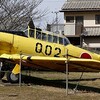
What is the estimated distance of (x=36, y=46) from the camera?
15.9m

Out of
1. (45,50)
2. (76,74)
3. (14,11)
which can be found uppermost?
(14,11)

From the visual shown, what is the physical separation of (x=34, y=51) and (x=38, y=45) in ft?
0.99

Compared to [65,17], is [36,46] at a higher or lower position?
lower

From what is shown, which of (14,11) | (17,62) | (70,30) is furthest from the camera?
(70,30)

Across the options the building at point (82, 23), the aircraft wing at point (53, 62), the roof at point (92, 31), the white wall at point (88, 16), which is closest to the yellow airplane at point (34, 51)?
the aircraft wing at point (53, 62)

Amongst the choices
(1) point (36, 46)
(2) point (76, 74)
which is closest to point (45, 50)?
(1) point (36, 46)

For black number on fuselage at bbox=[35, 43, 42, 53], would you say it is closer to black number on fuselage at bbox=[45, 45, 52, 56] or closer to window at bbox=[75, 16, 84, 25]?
black number on fuselage at bbox=[45, 45, 52, 56]

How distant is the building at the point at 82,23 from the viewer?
137 feet

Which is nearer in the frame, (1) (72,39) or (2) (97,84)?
(2) (97,84)

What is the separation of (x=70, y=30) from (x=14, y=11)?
1378 cm

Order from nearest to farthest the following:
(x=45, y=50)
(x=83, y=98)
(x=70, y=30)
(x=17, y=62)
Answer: (x=83, y=98)
(x=17, y=62)
(x=45, y=50)
(x=70, y=30)

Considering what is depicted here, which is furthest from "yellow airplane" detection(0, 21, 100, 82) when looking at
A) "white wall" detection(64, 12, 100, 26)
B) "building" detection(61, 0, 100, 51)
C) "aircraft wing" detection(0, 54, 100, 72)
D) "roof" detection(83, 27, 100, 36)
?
"white wall" detection(64, 12, 100, 26)

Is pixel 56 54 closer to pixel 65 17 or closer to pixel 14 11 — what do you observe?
pixel 14 11

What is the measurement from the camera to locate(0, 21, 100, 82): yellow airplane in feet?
47.8
